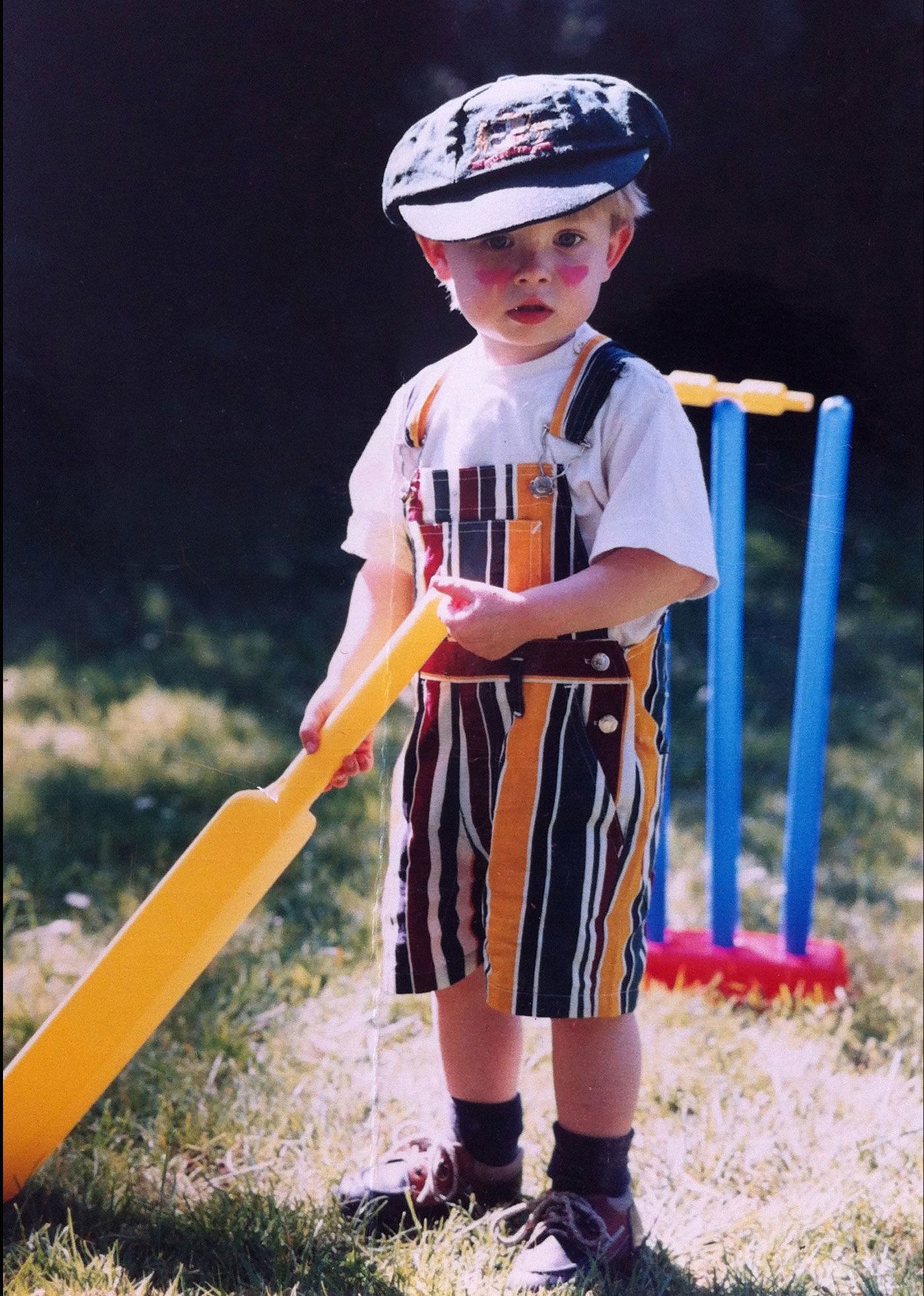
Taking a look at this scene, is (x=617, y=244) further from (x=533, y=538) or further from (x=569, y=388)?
(x=533, y=538)

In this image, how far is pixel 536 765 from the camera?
4.58ft

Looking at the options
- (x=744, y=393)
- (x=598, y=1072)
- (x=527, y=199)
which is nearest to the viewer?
(x=527, y=199)

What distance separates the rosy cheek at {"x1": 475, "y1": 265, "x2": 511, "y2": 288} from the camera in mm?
1337

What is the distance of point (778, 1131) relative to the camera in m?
1.76

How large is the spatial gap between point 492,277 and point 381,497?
0.26 meters

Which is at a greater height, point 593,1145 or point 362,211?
point 362,211

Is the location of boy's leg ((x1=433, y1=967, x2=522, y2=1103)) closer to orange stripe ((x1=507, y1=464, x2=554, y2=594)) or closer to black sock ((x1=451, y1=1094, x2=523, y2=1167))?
black sock ((x1=451, y1=1094, x2=523, y2=1167))

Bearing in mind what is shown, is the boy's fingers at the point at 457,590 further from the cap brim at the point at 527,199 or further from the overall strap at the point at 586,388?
the cap brim at the point at 527,199

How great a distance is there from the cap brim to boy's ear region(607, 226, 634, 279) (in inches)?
3.0

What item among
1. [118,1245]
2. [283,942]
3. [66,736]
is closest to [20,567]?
[66,736]

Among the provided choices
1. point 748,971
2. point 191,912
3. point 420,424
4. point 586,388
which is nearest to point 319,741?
point 191,912

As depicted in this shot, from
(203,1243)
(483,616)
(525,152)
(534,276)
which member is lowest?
(203,1243)

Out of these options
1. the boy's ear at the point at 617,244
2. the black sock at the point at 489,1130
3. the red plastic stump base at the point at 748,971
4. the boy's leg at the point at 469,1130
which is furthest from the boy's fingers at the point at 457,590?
the red plastic stump base at the point at 748,971

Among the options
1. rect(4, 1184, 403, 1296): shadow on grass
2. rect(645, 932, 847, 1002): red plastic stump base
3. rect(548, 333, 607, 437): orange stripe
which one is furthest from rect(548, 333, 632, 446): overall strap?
rect(645, 932, 847, 1002): red plastic stump base
